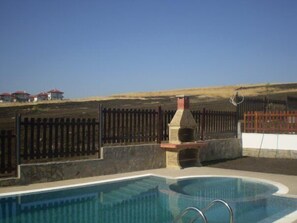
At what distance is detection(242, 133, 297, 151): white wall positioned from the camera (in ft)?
52.3

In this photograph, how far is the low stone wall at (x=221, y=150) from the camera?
15.1 m

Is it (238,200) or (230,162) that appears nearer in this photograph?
(238,200)

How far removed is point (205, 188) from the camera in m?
9.67

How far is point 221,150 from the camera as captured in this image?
16.0 meters

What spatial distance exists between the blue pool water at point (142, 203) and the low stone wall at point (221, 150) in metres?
4.67

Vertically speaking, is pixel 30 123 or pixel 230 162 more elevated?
pixel 30 123

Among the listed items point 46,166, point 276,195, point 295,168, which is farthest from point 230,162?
point 46,166

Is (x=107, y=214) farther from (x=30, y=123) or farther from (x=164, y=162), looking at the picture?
(x=164, y=162)

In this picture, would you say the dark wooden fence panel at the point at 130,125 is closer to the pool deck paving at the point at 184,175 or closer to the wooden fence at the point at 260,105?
the pool deck paving at the point at 184,175

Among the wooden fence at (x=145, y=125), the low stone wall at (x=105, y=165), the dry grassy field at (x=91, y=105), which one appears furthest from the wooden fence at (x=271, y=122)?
the dry grassy field at (x=91, y=105)

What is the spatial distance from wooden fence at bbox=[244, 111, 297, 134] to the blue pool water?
23.6 feet

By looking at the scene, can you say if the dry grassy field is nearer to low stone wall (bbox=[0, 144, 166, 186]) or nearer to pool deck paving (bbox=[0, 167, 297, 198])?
low stone wall (bbox=[0, 144, 166, 186])

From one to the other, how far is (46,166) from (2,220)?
379 centimetres

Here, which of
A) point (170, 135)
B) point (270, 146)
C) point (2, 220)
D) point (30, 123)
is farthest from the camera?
point (270, 146)
